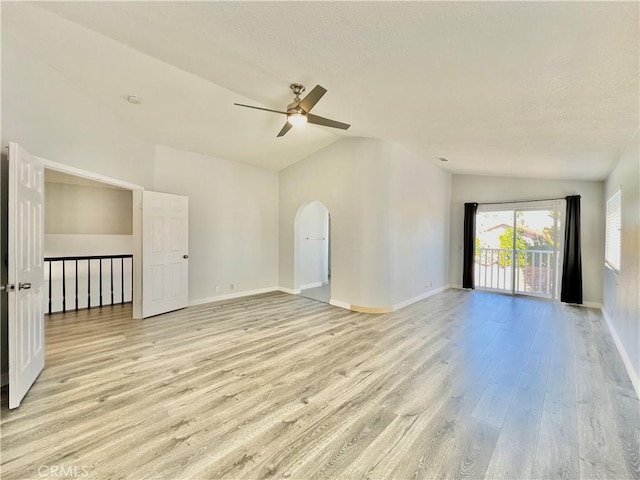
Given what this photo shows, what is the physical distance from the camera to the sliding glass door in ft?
19.2

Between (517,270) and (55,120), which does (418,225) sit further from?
(55,120)

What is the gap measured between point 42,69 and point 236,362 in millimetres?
3506

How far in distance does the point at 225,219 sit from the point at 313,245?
239cm

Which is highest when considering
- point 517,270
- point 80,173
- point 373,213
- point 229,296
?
point 80,173

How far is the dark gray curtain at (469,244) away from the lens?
6.71m

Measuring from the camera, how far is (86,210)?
5.61m

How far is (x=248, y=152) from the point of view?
549 centimetres

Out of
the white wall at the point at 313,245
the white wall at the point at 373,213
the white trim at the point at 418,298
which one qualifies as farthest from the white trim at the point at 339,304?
the white wall at the point at 313,245

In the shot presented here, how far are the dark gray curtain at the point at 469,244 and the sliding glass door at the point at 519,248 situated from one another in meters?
0.22

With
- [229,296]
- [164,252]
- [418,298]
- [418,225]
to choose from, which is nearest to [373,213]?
[418,225]

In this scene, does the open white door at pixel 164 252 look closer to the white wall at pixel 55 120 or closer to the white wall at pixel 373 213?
the white wall at pixel 55 120

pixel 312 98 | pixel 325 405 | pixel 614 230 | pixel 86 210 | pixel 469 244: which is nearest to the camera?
pixel 325 405

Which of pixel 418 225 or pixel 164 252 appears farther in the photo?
pixel 418 225

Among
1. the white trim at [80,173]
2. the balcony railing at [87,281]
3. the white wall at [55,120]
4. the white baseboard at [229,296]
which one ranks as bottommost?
the white baseboard at [229,296]
